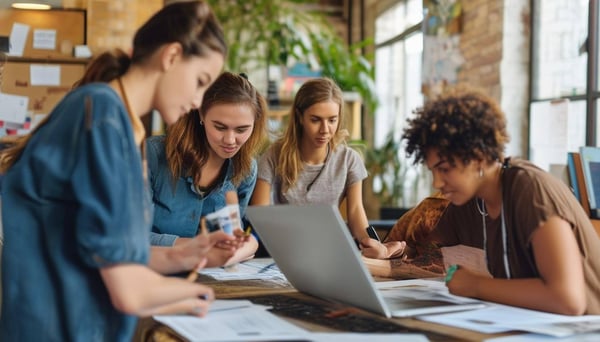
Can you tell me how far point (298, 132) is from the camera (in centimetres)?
287

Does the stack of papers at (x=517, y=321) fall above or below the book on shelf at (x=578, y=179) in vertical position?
below

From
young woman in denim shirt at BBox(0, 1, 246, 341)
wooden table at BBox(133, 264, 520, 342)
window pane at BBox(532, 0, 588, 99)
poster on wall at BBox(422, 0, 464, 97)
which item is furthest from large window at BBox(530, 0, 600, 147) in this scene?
young woman in denim shirt at BBox(0, 1, 246, 341)

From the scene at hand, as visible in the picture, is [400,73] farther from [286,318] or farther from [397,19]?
[286,318]

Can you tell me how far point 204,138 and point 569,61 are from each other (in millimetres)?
2862

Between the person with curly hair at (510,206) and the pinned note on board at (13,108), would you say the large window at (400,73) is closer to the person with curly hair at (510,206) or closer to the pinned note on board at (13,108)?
the pinned note on board at (13,108)

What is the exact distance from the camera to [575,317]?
1.39 metres

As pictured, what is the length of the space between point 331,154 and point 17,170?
1771 mm

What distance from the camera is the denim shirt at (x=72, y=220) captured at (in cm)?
109

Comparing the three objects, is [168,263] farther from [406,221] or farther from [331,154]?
[331,154]

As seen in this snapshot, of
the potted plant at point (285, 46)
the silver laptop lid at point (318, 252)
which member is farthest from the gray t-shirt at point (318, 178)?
the potted plant at point (285, 46)

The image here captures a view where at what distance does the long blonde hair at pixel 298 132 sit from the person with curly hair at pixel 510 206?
122 centimetres

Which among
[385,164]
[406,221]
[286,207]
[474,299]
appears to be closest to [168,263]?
[286,207]

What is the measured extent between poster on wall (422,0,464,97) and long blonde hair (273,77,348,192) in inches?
104

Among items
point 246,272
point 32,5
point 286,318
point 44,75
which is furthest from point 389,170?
point 286,318
